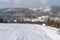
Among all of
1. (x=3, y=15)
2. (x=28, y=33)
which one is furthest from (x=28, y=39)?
(x=3, y=15)

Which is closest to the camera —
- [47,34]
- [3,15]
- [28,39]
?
[28,39]

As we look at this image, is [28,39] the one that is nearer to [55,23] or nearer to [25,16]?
[55,23]

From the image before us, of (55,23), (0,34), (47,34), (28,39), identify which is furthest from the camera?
(55,23)

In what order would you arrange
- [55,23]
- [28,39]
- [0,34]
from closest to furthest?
[28,39] → [0,34] → [55,23]

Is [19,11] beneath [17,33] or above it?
above

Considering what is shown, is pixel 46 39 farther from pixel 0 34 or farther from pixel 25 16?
pixel 25 16

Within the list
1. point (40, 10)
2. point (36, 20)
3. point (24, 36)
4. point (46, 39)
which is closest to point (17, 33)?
point (24, 36)

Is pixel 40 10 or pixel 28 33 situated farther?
pixel 40 10

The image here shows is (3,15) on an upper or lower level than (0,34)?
upper

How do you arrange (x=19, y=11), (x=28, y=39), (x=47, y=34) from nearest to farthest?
(x=28, y=39) → (x=47, y=34) → (x=19, y=11)
